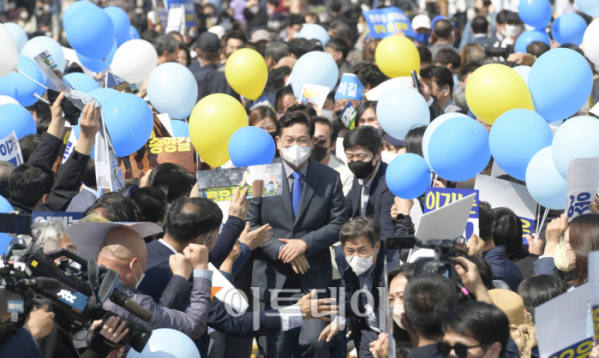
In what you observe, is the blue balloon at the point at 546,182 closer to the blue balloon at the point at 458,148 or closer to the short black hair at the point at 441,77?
the blue balloon at the point at 458,148

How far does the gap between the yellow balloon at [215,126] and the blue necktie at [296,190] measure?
843mm

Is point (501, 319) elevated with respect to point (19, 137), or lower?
elevated

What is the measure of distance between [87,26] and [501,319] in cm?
528

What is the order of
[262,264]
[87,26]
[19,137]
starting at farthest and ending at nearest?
[87,26] < [19,137] < [262,264]

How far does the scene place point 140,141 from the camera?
16.9ft

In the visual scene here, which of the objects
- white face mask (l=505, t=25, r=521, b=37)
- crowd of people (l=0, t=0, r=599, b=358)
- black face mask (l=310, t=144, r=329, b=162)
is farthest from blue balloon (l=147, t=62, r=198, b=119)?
white face mask (l=505, t=25, r=521, b=37)

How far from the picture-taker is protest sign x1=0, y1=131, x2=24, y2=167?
500 cm

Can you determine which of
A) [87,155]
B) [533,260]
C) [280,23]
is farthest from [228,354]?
[280,23]

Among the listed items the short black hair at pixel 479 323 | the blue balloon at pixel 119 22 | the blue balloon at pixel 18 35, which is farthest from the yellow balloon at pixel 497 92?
the blue balloon at pixel 18 35

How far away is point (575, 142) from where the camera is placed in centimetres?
399

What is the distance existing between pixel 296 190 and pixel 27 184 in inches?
69.8

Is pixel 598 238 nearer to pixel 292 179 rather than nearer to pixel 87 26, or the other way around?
pixel 292 179

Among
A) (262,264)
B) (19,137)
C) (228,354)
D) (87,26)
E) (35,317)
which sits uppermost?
(35,317)

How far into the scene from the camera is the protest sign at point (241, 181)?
431cm
